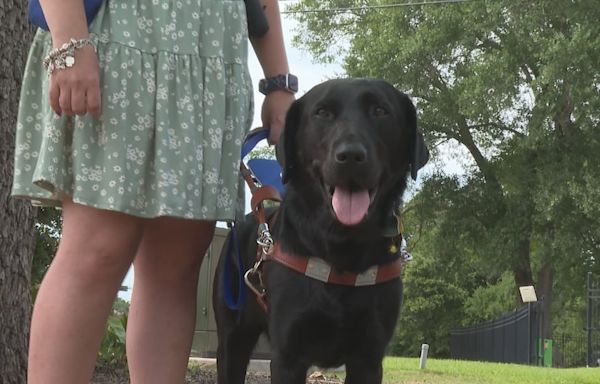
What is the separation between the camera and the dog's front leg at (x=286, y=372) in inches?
107

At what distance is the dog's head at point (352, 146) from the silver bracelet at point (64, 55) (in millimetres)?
855

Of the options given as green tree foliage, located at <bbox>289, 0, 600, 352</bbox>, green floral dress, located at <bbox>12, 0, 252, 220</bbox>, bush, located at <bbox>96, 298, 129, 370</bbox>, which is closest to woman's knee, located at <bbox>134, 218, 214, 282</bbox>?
green floral dress, located at <bbox>12, 0, 252, 220</bbox>

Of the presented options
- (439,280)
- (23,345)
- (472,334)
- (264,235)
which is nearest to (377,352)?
(264,235)

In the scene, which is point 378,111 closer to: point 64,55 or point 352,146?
point 352,146

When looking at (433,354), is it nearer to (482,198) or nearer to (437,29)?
(482,198)

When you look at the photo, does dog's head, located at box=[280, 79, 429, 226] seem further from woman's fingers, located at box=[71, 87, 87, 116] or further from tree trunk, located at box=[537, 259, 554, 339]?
tree trunk, located at box=[537, 259, 554, 339]

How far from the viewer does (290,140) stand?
9.50 ft

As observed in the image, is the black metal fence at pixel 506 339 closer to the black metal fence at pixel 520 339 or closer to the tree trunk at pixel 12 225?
the black metal fence at pixel 520 339

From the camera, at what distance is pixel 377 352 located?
281 cm

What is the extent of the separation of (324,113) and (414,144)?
0.34m

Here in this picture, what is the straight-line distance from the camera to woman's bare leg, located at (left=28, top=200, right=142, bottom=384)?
2.25m

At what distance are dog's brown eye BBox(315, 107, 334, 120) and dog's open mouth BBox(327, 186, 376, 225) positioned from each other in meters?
0.28

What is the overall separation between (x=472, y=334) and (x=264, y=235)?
23.0 meters

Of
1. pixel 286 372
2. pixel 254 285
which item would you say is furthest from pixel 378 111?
pixel 286 372
